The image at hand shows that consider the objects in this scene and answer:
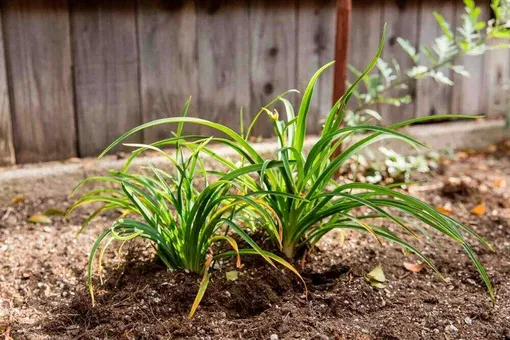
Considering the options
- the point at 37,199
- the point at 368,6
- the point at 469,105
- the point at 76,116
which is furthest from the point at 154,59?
the point at 469,105

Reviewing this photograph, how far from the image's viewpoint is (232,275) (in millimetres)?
2043

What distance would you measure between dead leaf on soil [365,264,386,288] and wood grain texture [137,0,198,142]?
133 cm

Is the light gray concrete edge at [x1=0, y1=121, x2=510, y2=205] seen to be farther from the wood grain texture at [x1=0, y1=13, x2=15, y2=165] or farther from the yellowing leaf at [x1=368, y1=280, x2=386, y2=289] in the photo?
the yellowing leaf at [x1=368, y1=280, x2=386, y2=289]

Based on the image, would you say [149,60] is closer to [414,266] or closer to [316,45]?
[316,45]

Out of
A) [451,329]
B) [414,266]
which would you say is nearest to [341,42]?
[414,266]

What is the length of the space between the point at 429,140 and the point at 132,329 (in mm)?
2383

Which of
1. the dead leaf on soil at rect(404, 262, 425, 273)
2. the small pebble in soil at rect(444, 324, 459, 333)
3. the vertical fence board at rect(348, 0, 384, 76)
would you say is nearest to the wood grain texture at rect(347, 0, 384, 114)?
the vertical fence board at rect(348, 0, 384, 76)

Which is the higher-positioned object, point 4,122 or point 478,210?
point 4,122

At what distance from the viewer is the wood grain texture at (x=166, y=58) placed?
3.00m

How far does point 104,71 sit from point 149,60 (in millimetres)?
207

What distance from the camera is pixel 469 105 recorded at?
3.99 m

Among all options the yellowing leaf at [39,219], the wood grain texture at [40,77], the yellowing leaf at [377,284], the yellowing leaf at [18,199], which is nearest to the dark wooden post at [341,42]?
the yellowing leaf at [377,284]

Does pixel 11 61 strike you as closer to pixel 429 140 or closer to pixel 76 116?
pixel 76 116

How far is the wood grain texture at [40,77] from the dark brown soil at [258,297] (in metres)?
0.57
